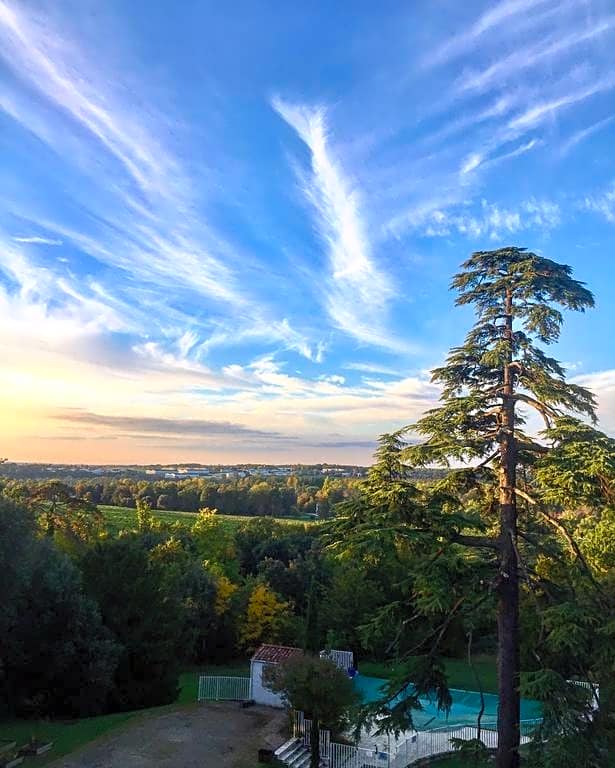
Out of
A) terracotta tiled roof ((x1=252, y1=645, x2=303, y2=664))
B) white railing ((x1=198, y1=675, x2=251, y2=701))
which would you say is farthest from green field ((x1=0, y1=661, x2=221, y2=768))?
terracotta tiled roof ((x1=252, y1=645, x2=303, y2=664))

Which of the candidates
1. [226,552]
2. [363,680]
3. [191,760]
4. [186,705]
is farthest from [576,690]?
[226,552]

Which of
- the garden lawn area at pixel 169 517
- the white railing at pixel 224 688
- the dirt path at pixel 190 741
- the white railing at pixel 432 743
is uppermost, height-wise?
the garden lawn area at pixel 169 517

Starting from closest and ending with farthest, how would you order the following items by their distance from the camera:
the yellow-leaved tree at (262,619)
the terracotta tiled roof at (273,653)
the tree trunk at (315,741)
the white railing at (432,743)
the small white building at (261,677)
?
1. the tree trunk at (315,741)
2. the white railing at (432,743)
3. the small white building at (261,677)
4. the terracotta tiled roof at (273,653)
5. the yellow-leaved tree at (262,619)

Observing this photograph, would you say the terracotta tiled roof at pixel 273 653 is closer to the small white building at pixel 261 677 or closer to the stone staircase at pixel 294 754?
the small white building at pixel 261 677

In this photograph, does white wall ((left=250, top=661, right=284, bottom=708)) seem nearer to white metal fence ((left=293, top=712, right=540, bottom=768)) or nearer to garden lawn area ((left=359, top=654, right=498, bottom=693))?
white metal fence ((left=293, top=712, right=540, bottom=768))

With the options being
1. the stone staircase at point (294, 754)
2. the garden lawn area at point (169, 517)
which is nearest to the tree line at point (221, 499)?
the garden lawn area at point (169, 517)

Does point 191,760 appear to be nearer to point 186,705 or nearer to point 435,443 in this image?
point 186,705

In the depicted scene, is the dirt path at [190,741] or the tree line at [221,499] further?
the tree line at [221,499]
